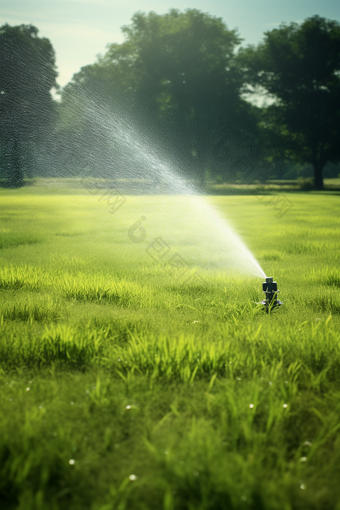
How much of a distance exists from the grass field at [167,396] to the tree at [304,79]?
47.5 metres

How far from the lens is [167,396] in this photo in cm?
222

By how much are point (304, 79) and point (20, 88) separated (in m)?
40.6

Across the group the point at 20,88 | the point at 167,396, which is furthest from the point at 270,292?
the point at 20,88

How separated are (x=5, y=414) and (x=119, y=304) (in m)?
2.22

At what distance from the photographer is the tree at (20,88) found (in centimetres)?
1703

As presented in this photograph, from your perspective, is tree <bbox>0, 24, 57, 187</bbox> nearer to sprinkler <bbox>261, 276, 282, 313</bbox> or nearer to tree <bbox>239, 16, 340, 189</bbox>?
sprinkler <bbox>261, 276, 282, 313</bbox>

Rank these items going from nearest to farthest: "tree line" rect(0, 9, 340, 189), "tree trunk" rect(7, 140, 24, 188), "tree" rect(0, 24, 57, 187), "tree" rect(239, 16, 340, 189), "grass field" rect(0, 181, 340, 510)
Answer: "grass field" rect(0, 181, 340, 510) → "tree" rect(0, 24, 57, 187) → "tree trunk" rect(7, 140, 24, 188) → "tree line" rect(0, 9, 340, 189) → "tree" rect(239, 16, 340, 189)

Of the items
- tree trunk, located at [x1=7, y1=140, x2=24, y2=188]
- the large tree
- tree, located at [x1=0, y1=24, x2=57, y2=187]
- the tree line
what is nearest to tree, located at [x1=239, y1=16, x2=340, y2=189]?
the tree line

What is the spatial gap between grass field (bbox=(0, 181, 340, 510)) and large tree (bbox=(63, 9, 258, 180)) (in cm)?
4092

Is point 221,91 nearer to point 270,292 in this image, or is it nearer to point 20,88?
point 20,88

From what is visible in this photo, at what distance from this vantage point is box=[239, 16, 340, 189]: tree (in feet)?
153

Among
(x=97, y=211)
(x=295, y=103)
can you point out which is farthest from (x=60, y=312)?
(x=295, y=103)

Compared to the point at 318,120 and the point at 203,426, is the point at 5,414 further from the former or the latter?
the point at 318,120

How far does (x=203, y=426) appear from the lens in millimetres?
1940
